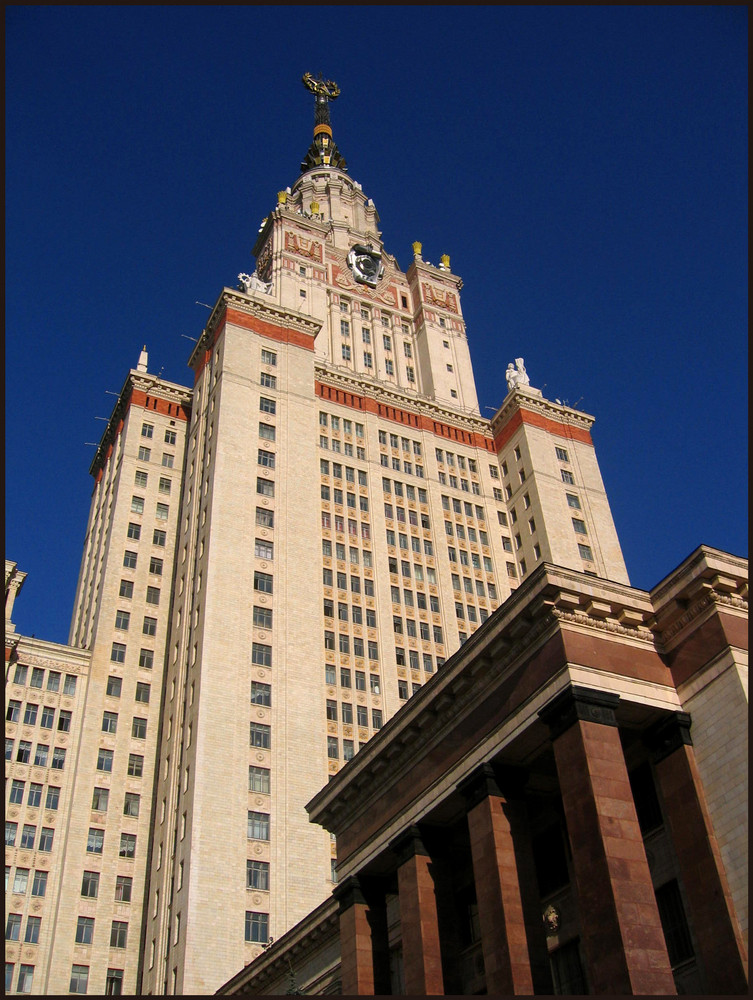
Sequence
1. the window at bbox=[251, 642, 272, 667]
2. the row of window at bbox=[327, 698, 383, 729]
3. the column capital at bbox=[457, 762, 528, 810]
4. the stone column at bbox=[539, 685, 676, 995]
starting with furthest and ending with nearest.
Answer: the row of window at bbox=[327, 698, 383, 729], the window at bbox=[251, 642, 272, 667], the column capital at bbox=[457, 762, 528, 810], the stone column at bbox=[539, 685, 676, 995]

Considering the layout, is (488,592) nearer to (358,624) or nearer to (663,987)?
(358,624)

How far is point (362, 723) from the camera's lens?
68.6 m

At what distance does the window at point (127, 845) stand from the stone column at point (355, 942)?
33.5m

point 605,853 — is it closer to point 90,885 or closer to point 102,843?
point 90,885

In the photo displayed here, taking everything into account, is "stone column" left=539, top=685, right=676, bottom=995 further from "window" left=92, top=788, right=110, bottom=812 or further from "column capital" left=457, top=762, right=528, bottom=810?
"window" left=92, top=788, right=110, bottom=812

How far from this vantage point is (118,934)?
6150cm

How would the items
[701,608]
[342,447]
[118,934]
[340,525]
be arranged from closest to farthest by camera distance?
[701,608], [118,934], [340,525], [342,447]

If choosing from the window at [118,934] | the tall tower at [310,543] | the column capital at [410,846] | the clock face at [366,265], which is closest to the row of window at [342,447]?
the tall tower at [310,543]

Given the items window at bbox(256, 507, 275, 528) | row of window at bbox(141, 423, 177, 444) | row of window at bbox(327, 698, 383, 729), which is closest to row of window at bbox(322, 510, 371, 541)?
window at bbox(256, 507, 275, 528)

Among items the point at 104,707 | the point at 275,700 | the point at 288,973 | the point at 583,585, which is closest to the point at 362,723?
the point at 275,700

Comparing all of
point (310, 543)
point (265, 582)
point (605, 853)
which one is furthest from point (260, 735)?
point (605, 853)

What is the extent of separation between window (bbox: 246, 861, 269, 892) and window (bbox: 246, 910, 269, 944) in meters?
1.52

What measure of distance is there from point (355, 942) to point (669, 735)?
1461 cm

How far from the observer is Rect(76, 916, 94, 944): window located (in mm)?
60250
